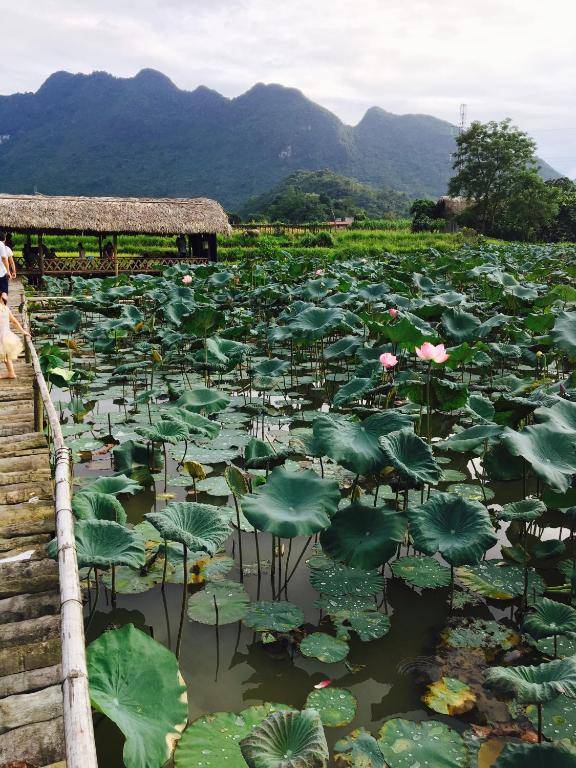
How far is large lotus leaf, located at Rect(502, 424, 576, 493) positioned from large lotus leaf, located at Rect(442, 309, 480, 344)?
2.70 meters

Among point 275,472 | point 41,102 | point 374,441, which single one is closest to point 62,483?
point 275,472

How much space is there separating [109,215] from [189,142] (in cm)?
8461

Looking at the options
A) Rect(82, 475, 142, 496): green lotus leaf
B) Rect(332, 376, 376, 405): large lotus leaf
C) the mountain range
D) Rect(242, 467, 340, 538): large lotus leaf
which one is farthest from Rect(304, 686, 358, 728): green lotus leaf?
the mountain range

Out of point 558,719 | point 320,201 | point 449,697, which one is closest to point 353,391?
point 449,697

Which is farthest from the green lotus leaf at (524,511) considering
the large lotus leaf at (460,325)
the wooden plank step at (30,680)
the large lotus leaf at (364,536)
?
the large lotus leaf at (460,325)

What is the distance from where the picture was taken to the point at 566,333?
361 cm

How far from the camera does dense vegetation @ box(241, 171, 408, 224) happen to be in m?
48.1

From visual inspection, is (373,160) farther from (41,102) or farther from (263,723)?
(263,723)

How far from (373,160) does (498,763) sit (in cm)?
10937

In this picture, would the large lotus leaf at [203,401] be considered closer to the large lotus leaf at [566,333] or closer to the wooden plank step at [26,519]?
the wooden plank step at [26,519]

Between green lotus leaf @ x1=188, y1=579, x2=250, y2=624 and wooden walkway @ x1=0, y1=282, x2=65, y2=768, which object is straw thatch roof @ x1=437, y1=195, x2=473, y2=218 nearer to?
wooden walkway @ x1=0, y1=282, x2=65, y2=768

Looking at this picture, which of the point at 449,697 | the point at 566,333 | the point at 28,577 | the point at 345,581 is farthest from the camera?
the point at 566,333

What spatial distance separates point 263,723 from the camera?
1358 mm

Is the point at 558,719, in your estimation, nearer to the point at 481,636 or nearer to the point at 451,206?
the point at 481,636
